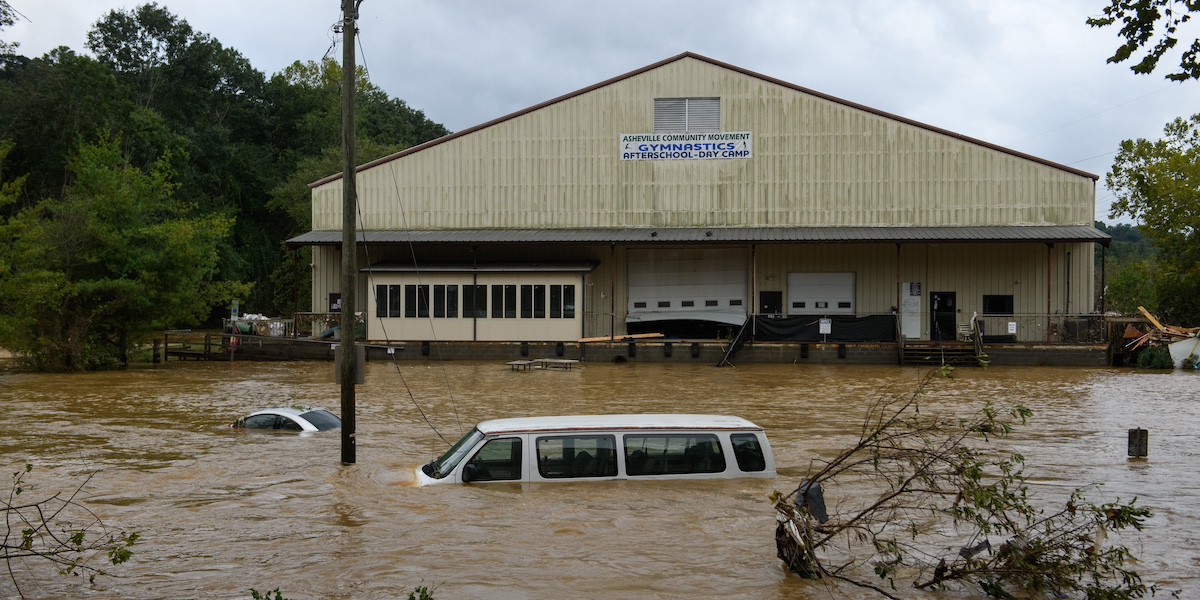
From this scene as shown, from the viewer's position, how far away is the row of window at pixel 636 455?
12789mm

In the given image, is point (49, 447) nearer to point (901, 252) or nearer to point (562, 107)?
point (562, 107)

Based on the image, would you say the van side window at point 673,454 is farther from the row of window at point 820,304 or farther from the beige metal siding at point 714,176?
the row of window at point 820,304

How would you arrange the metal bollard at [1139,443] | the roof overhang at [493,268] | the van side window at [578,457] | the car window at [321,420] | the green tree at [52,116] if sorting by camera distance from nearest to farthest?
the van side window at [578,457]
the metal bollard at [1139,443]
the car window at [321,420]
the roof overhang at [493,268]
the green tree at [52,116]

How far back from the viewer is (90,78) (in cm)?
6166

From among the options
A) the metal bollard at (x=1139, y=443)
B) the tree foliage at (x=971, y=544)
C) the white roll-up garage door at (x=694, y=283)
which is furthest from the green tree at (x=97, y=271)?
the metal bollard at (x=1139, y=443)

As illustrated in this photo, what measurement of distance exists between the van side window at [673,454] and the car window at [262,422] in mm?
10066

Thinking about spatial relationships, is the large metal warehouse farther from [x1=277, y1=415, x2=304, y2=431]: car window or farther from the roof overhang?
[x1=277, y1=415, x2=304, y2=431]: car window

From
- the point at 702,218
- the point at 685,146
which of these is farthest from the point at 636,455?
the point at 685,146

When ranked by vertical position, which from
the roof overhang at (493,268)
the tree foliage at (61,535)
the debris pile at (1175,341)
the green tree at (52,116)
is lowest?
the tree foliage at (61,535)

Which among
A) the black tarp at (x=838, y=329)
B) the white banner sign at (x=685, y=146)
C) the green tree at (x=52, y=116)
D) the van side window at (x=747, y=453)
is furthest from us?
the green tree at (x=52, y=116)

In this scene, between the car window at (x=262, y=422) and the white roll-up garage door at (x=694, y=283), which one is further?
the white roll-up garage door at (x=694, y=283)

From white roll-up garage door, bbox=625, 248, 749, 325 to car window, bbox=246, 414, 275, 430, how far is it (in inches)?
980

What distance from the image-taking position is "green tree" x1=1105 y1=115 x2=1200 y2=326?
4722cm

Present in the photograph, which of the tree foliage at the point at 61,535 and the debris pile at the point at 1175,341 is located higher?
the debris pile at the point at 1175,341
